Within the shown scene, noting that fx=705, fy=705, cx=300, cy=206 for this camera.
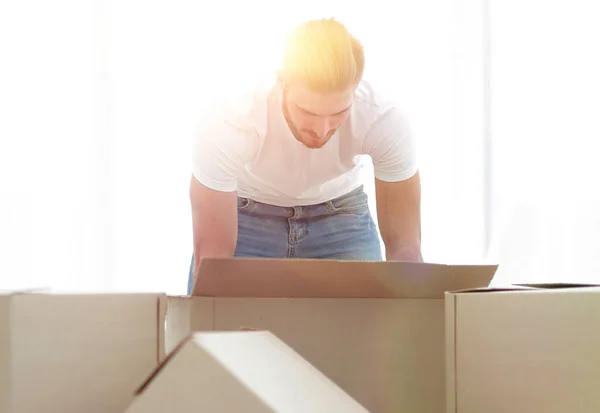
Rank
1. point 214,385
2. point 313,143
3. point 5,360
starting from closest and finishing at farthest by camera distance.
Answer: point 214,385, point 5,360, point 313,143

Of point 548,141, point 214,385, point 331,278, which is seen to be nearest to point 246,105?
point 331,278

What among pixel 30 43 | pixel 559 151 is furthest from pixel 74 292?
pixel 559 151

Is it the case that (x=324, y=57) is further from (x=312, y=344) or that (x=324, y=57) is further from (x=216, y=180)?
(x=312, y=344)

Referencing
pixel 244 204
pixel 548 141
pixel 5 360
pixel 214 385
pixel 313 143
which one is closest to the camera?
pixel 214 385

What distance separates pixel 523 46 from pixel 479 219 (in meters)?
0.51

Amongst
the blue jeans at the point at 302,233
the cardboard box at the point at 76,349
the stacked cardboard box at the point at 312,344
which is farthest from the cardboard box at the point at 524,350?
the blue jeans at the point at 302,233

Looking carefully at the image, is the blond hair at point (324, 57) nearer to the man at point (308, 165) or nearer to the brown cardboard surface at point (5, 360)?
the man at point (308, 165)

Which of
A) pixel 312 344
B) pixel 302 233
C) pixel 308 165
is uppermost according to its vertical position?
pixel 308 165

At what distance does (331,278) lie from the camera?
2.64ft

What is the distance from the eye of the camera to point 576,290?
0.64 m

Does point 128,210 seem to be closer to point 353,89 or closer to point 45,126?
point 45,126

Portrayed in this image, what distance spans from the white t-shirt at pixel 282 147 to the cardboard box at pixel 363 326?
302 millimetres

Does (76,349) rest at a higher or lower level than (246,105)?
lower

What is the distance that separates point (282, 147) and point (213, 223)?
0.60 feet
